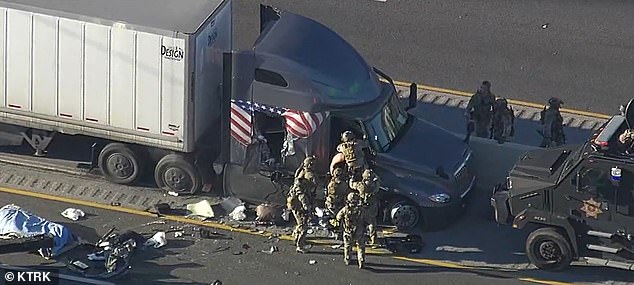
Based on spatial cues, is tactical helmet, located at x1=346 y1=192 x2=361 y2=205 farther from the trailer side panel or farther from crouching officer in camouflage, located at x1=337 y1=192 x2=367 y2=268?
the trailer side panel

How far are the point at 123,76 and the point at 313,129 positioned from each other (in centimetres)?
285

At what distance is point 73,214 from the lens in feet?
67.7

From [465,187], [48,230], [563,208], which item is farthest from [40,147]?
[563,208]

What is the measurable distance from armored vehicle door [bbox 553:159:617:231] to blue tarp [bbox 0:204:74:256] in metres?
6.79

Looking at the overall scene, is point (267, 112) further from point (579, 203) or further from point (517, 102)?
point (517, 102)

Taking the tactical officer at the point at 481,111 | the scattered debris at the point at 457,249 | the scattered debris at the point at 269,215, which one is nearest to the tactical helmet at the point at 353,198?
the scattered debris at the point at 457,249

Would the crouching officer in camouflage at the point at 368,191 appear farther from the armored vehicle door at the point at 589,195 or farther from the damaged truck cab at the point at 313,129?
the armored vehicle door at the point at 589,195

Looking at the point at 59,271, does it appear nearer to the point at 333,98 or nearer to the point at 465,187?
the point at 333,98

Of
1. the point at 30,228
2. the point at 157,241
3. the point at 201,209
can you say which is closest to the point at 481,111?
the point at 201,209

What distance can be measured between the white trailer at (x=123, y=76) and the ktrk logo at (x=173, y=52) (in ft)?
0.05

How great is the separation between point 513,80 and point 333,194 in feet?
22.3

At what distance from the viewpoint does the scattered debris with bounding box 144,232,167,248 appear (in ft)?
65.5

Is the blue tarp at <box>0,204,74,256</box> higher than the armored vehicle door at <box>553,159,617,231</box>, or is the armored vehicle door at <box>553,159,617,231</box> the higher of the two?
the armored vehicle door at <box>553,159,617,231</box>

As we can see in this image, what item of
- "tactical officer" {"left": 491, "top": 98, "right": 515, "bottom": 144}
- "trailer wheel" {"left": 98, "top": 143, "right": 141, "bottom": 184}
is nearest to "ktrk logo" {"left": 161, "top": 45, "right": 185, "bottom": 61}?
"trailer wheel" {"left": 98, "top": 143, "right": 141, "bottom": 184}
